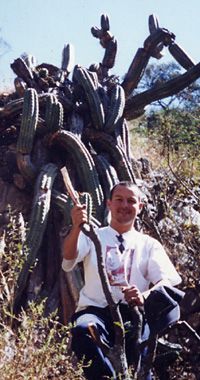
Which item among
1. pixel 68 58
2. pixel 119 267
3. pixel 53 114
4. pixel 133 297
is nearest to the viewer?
pixel 133 297

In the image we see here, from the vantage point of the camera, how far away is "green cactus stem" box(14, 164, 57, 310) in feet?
16.5

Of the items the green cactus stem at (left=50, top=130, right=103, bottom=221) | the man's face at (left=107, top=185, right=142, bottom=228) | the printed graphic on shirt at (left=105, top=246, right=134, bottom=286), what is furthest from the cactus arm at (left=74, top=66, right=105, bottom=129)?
the printed graphic on shirt at (left=105, top=246, right=134, bottom=286)

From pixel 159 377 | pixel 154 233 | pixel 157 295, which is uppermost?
pixel 154 233

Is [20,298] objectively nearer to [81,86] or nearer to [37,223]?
[37,223]

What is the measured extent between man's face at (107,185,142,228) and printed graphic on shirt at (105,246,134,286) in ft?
0.62

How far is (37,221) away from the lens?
17.2 feet

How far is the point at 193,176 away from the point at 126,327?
324 cm

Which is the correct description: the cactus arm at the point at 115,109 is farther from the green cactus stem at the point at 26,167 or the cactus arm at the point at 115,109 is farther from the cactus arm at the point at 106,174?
the green cactus stem at the point at 26,167

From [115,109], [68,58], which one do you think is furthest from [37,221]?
[68,58]

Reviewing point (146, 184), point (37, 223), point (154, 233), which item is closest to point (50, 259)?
point (37, 223)

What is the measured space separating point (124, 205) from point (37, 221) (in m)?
1.75

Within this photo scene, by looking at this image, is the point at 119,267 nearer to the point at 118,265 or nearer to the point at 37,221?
the point at 118,265

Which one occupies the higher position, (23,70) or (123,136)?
(23,70)

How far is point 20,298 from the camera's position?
5.16 meters
